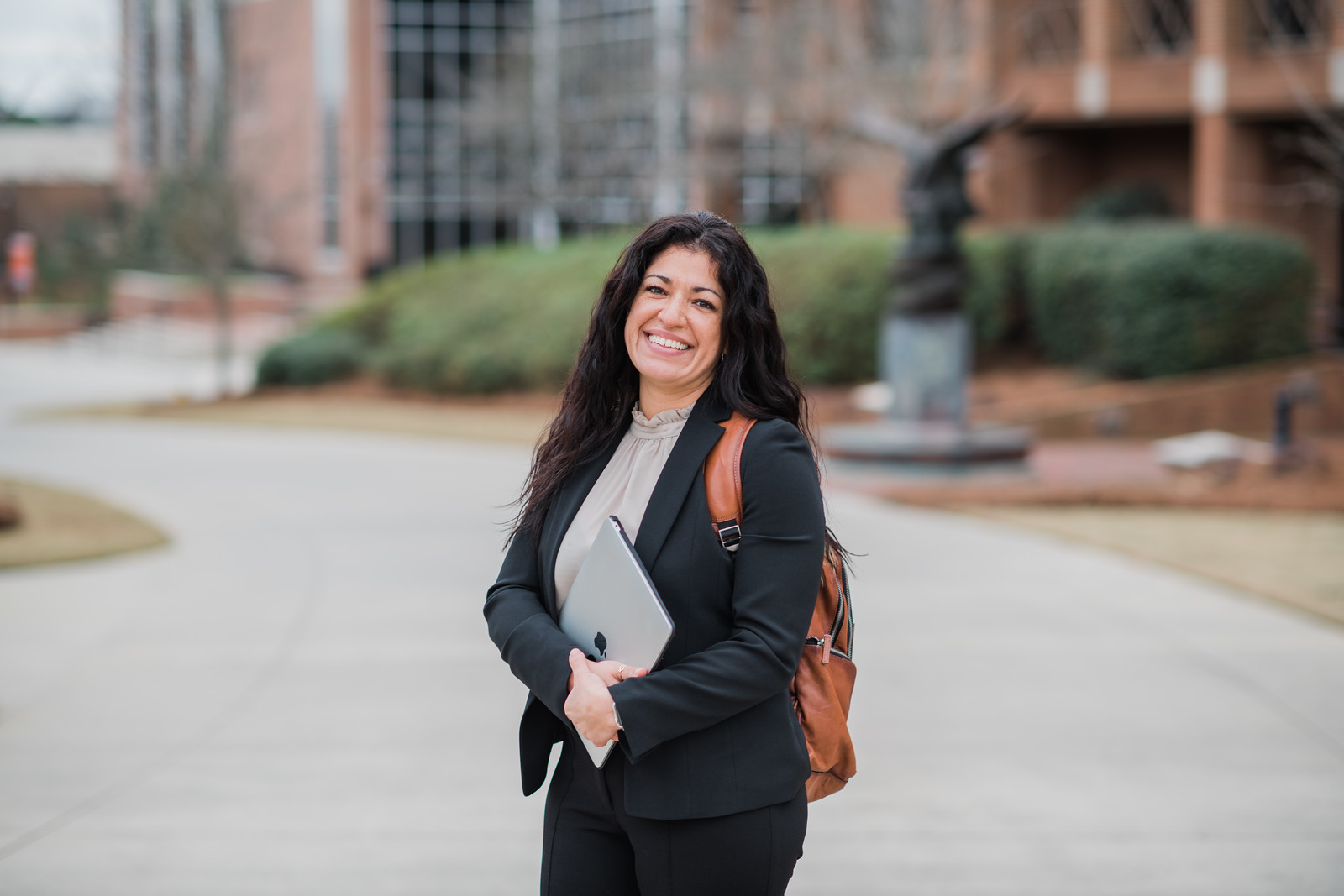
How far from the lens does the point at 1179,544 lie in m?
10.3

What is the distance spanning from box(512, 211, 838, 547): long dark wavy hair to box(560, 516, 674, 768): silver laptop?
27 centimetres

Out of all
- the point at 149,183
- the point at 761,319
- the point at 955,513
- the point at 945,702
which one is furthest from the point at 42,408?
the point at 761,319

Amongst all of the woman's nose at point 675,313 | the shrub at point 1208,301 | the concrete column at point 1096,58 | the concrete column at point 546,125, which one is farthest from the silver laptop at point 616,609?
the concrete column at point 546,125

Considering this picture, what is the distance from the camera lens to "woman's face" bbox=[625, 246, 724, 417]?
2.58 metres

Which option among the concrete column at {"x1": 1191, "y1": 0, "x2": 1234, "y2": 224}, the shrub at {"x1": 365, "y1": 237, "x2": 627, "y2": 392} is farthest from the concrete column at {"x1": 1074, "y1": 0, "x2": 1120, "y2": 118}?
the shrub at {"x1": 365, "y1": 237, "x2": 627, "y2": 392}

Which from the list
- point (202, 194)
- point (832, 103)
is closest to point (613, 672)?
point (202, 194)

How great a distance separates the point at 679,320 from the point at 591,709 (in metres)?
0.70

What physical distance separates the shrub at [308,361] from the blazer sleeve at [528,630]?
857 inches

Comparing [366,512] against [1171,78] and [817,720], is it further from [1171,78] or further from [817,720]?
[1171,78]

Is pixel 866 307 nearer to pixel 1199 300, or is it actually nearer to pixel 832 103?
pixel 1199 300

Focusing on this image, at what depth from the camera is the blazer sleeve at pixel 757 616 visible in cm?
237

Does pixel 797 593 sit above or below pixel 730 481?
below

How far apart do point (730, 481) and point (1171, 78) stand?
2520cm

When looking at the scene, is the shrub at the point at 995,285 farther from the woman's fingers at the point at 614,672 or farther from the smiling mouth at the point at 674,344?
the woman's fingers at the point at 614,672
